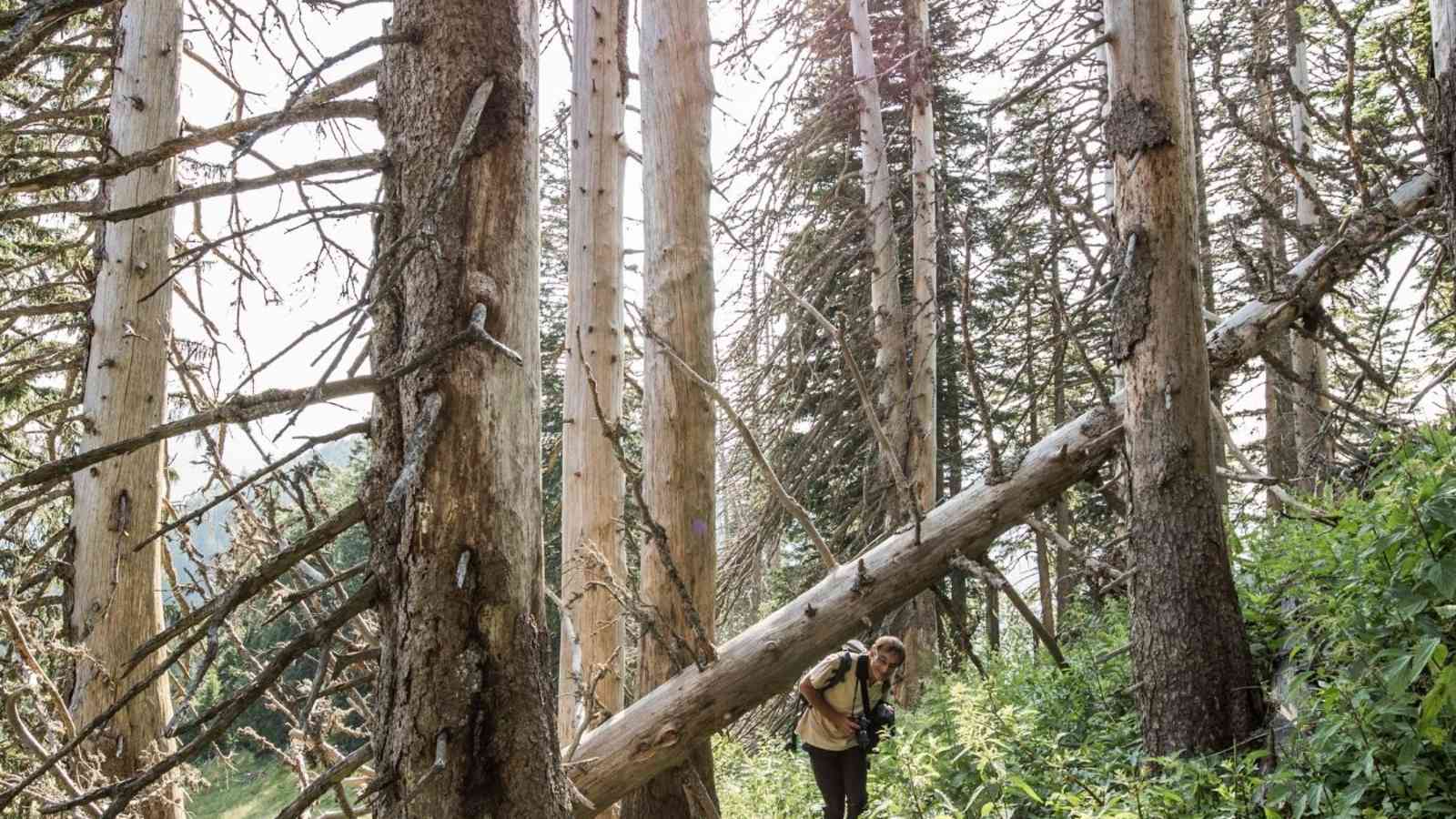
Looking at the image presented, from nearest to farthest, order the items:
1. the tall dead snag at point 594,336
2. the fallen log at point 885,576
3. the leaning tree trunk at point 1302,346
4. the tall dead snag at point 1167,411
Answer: the fallen log at point 885,576
the tall dead snag at point 1167,411
the tall dead snag at point 594,336
the leaning tree trunk at point 1302,346

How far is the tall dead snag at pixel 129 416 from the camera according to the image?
4.73 metres

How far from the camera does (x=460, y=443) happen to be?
217 cm

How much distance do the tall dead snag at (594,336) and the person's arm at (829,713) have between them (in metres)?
1.33

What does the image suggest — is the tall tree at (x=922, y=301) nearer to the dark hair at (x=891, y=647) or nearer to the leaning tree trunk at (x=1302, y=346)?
the leaning tree trunk at (x=1302, y=346)

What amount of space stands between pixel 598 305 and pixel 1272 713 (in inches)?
175

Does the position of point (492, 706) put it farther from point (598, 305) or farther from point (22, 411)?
point (22, 411)

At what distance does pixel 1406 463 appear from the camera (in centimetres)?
363

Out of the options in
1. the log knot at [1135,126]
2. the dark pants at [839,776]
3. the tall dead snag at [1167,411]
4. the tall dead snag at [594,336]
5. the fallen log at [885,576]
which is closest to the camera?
the fallen log at [885,576]

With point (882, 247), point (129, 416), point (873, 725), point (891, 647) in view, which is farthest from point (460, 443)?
point (882, 247)

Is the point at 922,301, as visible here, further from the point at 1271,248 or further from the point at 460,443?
the point at 460,443

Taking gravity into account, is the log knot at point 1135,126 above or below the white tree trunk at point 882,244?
below

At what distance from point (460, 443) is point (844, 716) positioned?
463 centimetres

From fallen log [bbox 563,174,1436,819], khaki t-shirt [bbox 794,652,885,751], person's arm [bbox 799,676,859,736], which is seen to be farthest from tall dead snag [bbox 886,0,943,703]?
fallen log [bbox 563,174,1436,819]

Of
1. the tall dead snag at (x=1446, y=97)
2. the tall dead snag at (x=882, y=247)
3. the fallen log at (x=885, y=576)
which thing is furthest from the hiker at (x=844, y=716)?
the tall dead snag at (x=882, y=247)
